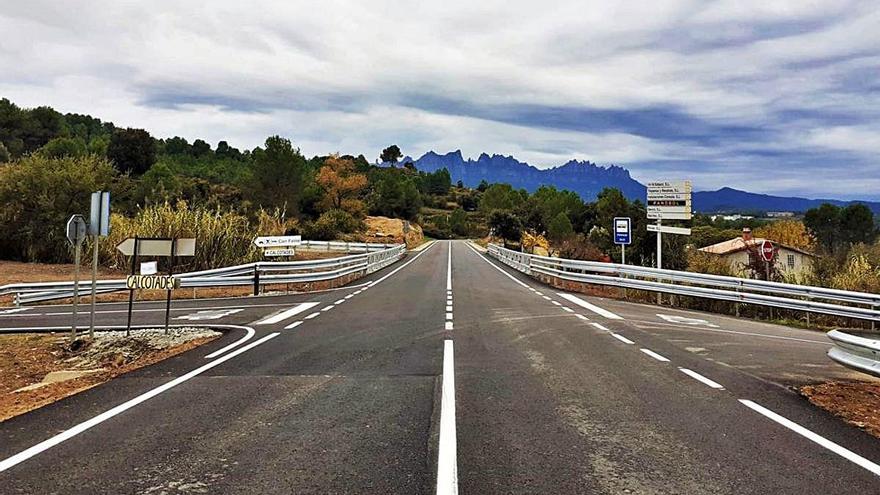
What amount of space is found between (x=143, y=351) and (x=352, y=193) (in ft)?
233

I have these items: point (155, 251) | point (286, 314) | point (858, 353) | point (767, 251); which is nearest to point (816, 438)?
point (858, 353)

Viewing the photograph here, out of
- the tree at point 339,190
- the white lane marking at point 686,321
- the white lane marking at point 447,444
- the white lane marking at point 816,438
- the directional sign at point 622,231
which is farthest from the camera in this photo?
the tree at point 339,190

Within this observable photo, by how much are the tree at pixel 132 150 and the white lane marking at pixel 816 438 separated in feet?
346

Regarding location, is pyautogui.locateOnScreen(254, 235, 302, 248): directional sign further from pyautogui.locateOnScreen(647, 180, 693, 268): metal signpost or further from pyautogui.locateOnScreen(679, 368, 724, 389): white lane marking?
pyautogui.locateOnScreen(679, 368, 724, 389): white lane marking

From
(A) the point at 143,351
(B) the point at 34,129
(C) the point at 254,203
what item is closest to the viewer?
(A) the point at 143,351

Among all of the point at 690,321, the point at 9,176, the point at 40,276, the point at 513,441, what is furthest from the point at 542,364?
the point at 9,176

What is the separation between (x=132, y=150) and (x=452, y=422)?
10718 centimetres

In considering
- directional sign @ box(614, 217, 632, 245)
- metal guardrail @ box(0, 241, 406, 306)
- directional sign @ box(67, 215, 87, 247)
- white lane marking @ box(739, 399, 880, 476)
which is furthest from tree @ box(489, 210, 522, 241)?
white lane marking @ box(739, 399, 880, 476)

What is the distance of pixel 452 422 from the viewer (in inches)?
221

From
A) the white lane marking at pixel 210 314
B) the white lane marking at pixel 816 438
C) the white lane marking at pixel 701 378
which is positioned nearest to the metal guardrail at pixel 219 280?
the white lane marking at pixel 210 314

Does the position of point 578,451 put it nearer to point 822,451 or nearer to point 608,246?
point 822,451

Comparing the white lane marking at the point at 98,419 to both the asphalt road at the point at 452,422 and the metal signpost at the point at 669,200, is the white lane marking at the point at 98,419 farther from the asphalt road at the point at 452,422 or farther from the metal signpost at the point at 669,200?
the metal signpost at the point at 669,200

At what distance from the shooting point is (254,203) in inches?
2525

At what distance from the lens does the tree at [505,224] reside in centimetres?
6712
